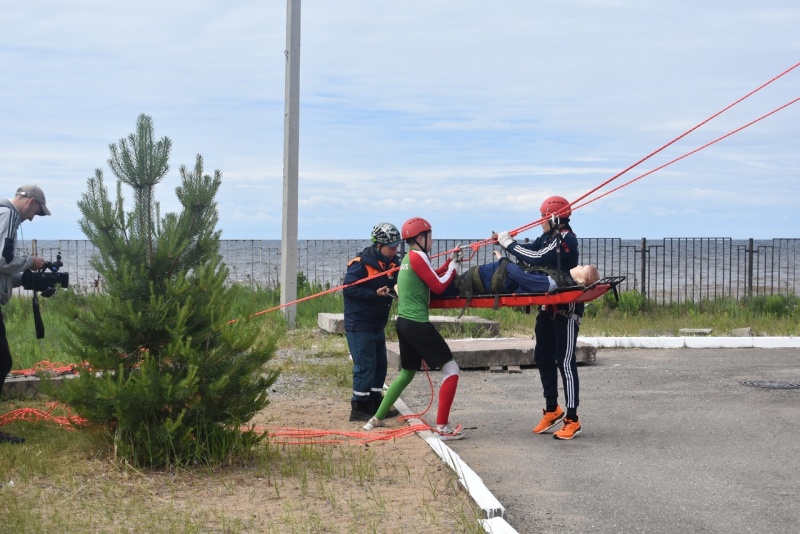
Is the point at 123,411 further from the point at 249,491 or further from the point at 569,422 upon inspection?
the point at 569,422

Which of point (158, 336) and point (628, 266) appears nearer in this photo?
point (158, 336)

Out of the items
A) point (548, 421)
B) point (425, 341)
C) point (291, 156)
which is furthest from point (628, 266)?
point (425, 341)

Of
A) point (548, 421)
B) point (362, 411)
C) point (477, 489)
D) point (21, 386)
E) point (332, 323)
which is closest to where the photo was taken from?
point (477, 489)

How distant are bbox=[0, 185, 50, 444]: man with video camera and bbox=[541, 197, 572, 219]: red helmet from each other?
430 centimetres

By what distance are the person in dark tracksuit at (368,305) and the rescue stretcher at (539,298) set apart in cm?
75

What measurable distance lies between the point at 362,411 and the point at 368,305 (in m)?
1.06

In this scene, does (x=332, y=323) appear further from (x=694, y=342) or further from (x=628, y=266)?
(x=628, y=266)

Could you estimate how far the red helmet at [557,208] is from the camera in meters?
8.24

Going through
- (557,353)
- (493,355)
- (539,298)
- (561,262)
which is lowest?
(493,355)

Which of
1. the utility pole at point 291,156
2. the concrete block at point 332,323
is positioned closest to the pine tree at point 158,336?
A: the concrete block at point 332,323

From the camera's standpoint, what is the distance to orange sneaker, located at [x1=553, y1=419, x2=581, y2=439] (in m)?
8.25

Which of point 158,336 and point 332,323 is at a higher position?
point 158,336

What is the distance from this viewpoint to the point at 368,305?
894 centimetres

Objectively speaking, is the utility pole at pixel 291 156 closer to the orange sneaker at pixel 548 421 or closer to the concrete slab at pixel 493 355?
the concrete slab at pixel 493 355
